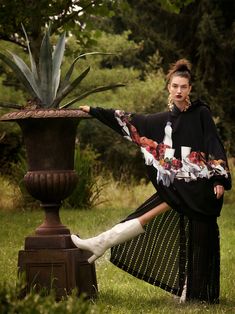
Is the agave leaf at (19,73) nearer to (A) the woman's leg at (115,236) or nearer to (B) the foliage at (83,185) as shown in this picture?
(A) the woman's leg at (115,236)

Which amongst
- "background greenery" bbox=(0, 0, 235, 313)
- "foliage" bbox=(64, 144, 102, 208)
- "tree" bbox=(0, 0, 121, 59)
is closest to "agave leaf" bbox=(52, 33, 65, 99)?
"background greenery" bbox=(0, 0, 235, 313)

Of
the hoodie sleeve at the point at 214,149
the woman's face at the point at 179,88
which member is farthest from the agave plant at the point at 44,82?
the hoodie sleeve at the point at 214,149

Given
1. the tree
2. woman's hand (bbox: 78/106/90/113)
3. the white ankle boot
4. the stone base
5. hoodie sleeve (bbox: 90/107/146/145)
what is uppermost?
the tree

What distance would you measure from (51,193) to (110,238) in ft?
1.81

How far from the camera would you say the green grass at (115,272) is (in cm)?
578

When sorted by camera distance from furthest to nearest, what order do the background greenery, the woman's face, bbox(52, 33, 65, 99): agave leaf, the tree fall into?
1. the tree
2. the background greenery
3. bbox(52, 33, 65, 99): agave leaf
4. the woman's face

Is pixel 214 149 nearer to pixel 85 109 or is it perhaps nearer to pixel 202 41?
pixel 85 109

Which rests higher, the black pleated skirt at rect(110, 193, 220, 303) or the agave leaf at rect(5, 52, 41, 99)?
the agave leaf at rect(5, 52, 41, 99)

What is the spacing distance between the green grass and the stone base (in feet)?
0.78

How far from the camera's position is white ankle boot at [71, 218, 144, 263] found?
5.95 m

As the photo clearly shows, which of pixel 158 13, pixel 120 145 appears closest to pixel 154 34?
pixel 158 13

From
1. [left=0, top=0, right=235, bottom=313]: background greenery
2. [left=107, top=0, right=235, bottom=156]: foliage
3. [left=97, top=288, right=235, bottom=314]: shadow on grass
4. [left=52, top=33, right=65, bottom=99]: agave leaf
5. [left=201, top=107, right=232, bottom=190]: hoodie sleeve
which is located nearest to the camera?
[left=97, top=288, right=235, bottom=314]: shadow on grass

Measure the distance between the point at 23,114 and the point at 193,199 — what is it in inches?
54.5

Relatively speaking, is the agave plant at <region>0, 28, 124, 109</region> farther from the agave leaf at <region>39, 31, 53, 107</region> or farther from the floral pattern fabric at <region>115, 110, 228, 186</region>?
the floral pattern fabric at <region>115, 110, 228, 186</region>
